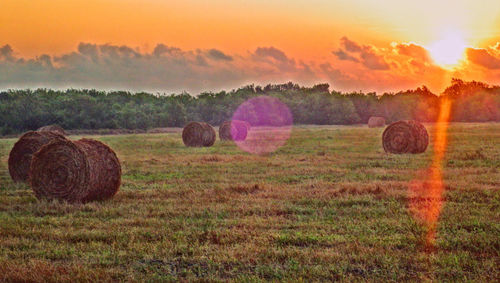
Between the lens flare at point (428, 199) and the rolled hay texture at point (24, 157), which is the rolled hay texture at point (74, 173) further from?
the lens flare at point (428, 199)

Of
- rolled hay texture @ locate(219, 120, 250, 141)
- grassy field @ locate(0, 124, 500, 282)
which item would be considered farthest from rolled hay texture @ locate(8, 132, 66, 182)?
rolled hay texture @ locate(219, 120, 250, 141)

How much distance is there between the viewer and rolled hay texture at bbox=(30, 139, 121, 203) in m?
14.0

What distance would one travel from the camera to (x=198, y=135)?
36.6m

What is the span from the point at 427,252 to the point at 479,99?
110m

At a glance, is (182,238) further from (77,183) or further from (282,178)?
(282,178)

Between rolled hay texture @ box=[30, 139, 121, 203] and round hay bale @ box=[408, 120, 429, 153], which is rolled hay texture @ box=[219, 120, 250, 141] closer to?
round hay bale @ box=[408, 120, 429, 153]

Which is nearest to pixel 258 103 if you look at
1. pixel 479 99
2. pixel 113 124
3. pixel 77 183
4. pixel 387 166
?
pixel 113 124

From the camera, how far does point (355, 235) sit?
957 centimetres

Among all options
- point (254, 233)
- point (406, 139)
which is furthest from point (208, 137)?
point (254, 233)

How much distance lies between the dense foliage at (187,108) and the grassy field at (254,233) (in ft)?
199

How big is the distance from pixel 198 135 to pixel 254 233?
27.2 meters

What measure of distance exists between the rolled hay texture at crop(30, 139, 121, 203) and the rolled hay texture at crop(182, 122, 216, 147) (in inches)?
846

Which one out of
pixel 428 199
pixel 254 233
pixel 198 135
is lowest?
pixel 254 233

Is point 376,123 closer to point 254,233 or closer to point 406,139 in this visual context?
point 406,139
